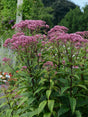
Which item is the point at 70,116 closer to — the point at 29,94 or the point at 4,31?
the point at 29,94

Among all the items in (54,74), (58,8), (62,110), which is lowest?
(62,110)

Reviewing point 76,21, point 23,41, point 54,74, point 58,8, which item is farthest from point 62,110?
point 58,8

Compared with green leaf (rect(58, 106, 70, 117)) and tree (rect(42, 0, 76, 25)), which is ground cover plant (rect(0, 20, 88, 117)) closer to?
green leaf (rect(58, 106, 70, 117))

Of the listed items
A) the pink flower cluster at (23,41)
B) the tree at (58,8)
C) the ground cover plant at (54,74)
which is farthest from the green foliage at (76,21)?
the pink flower cluster at (23,41)

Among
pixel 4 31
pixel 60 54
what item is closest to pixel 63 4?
pixel 4 31

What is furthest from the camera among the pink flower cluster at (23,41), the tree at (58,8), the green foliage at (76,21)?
the tree at (58,8)

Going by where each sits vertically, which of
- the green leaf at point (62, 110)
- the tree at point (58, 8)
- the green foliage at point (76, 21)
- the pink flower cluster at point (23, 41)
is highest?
the tree at point (58, 8)

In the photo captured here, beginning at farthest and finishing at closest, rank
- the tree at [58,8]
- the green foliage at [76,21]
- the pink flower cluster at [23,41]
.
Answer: the tree at [58,8]
the green foliage at [76,21]
the pink flower cluster at [23,41]

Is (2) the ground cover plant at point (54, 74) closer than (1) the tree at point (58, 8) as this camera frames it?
Yes

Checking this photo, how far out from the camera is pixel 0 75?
539cm

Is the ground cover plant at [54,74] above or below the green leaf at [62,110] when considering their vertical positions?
above

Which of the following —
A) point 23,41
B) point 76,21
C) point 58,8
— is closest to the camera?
point 23,41

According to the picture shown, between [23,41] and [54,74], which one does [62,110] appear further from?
[23,41]

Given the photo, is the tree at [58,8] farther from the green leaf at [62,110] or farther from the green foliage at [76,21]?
the green leaf at [62,110]
